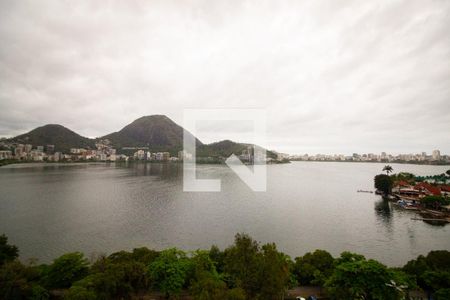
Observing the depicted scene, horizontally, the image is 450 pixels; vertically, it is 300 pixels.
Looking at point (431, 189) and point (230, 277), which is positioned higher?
point (431, 189)

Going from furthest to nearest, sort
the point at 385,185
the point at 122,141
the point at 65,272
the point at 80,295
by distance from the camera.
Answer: the point at 122,141 → the point at 385,185 → the point at 65,272 → the point at 80,295

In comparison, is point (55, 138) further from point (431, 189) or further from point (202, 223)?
point (431, 189)

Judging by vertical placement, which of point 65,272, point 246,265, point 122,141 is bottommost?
point 65,272

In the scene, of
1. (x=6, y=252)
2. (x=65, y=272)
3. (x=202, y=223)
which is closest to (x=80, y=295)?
(x=65, y=272)

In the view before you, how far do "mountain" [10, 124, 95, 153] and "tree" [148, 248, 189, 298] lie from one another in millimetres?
147010

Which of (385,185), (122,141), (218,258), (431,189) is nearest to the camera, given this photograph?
(218,258)

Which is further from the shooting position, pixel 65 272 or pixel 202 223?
pixel 202 223

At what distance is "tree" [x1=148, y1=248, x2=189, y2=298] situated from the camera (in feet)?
36.3

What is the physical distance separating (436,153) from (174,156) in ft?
649

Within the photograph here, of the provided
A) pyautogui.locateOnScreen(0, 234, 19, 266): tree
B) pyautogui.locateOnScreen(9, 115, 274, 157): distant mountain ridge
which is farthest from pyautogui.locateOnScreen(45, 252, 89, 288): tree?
pyautogui.locateOnScreen(9, 115, 274, 157): distant mountain ridge

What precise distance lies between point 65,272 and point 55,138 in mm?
160603

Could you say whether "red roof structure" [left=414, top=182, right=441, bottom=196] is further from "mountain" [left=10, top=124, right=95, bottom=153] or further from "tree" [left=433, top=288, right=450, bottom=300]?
"mountain" [left=10, top=124, right=95, bottom=153]

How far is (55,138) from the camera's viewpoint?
14512cm

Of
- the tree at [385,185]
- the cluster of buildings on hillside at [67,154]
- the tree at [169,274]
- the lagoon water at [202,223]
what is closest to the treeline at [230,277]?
the tree at [169,274]
